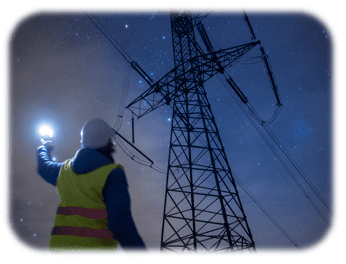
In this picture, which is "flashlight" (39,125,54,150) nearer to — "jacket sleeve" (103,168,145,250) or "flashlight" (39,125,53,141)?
"flashlight" (39,125,53,141)

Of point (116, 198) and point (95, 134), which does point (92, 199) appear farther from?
point (95, 134)

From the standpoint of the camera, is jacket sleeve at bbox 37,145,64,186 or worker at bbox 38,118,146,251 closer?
worker at bbox 38,118,146,251

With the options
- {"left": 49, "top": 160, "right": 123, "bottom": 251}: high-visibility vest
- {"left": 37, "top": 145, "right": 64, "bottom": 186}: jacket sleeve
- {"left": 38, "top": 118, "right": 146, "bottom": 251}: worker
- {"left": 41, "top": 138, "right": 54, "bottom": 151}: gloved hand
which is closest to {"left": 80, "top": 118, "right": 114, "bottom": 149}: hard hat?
{"left": 38, "top": 118, "right": 146, "bottom": 251}: worker

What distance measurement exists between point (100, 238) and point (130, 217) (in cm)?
31

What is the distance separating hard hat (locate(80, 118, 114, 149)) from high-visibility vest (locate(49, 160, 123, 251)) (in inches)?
7.8

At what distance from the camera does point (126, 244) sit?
3.24 ft

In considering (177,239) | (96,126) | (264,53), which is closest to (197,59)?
(264,53)

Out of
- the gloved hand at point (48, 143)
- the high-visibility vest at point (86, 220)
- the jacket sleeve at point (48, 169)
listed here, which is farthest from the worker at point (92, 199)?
the gloved hand at point (48, 143)

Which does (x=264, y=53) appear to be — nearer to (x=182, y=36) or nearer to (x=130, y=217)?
(x=182, y=36)

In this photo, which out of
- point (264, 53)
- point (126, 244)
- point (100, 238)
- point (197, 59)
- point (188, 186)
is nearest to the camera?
point (126, 244)

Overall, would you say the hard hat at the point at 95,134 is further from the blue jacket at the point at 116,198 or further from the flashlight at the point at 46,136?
the flashlight at the point at 46,136

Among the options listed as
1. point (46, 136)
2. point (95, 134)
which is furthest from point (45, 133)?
point (95, 134)

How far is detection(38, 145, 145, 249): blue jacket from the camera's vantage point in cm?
100

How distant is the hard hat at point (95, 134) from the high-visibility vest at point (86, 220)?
0.20m
